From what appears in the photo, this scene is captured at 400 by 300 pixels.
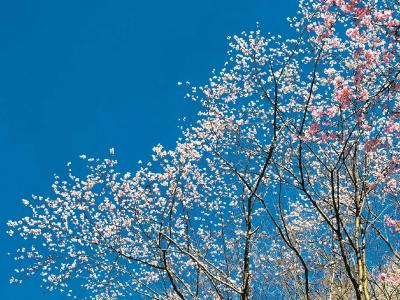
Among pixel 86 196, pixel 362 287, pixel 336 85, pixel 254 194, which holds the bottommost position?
pixel 362 287

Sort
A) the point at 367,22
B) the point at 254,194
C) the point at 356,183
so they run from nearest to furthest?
the point at 367,22, the point at 254,194, the point at 356,183

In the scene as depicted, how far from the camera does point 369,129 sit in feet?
24.0

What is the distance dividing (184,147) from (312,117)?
10.0 ft

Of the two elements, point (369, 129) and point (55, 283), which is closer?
point (369, 129)

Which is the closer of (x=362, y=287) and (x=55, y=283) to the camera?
(x=362, y=287)

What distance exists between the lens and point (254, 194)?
6820 millimetres

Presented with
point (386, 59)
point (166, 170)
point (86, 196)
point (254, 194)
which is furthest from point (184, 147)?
point (386, 59)

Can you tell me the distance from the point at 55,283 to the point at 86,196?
7.20 ft

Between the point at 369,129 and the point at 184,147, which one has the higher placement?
the point at 184,147

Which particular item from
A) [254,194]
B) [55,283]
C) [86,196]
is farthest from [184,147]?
[55,283]

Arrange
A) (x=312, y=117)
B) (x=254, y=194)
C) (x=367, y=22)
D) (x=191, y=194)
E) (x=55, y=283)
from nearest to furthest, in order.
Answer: (x=367, y=22) → (x=254, y=194) → (x=312, y=117) → (x=55, y=283) → (x=191, y=194)

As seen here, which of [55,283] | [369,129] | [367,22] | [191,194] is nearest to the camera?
[367,22]

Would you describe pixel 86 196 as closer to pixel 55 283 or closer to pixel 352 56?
pixel 55 283

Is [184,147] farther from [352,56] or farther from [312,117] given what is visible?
[352,56]
